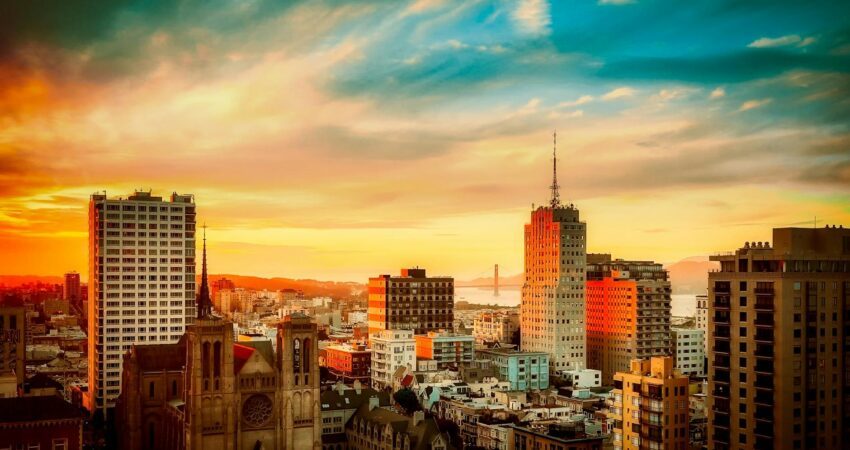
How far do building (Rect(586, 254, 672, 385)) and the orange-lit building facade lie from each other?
5691mm

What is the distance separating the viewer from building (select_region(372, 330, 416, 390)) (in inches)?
2798

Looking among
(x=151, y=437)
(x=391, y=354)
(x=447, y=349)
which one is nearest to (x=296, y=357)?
(x=151, y=437)

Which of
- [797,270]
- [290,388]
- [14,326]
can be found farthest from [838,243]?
[14,326]

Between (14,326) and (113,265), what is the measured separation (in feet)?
31.9

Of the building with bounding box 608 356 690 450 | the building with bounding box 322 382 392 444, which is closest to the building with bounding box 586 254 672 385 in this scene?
the building with bounding box 322 382 392 444

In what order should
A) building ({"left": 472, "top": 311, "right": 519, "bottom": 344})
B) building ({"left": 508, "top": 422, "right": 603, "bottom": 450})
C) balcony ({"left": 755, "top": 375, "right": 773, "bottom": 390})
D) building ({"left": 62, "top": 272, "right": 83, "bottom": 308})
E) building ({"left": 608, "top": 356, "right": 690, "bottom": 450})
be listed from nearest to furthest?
balcony ({"left": 755, "top": 375, "right": 773, "bottom": 390}), building ({"left": 608, "top": 356, "right": 690, "bottom": 450}), building ({"left": 508, "top": 422, "right": 603, "bottom": 450}), building ({"left": 62, "top": 272, "right": 83, "bottom": 308}), building ({"left": 472, "top": 311, "right": 519, "bottom": 344})

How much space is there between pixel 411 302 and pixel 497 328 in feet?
A: 74.7

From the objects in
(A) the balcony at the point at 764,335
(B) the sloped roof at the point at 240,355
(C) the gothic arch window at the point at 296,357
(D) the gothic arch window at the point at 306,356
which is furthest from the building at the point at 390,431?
(A) the balcony at the point at 764,335

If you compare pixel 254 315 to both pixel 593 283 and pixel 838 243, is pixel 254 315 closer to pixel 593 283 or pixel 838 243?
pixel 593 283

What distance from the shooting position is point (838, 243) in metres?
34.1

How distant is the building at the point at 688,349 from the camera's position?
85.3 meters

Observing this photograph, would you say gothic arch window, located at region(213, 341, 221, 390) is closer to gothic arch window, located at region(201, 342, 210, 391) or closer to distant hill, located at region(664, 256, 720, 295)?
gothic arch window, located at region(201, 342, 210, 391)

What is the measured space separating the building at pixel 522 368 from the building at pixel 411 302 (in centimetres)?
1060

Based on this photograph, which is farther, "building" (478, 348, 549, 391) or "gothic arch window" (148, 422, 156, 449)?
"building" (478, 348, 549, 391)
